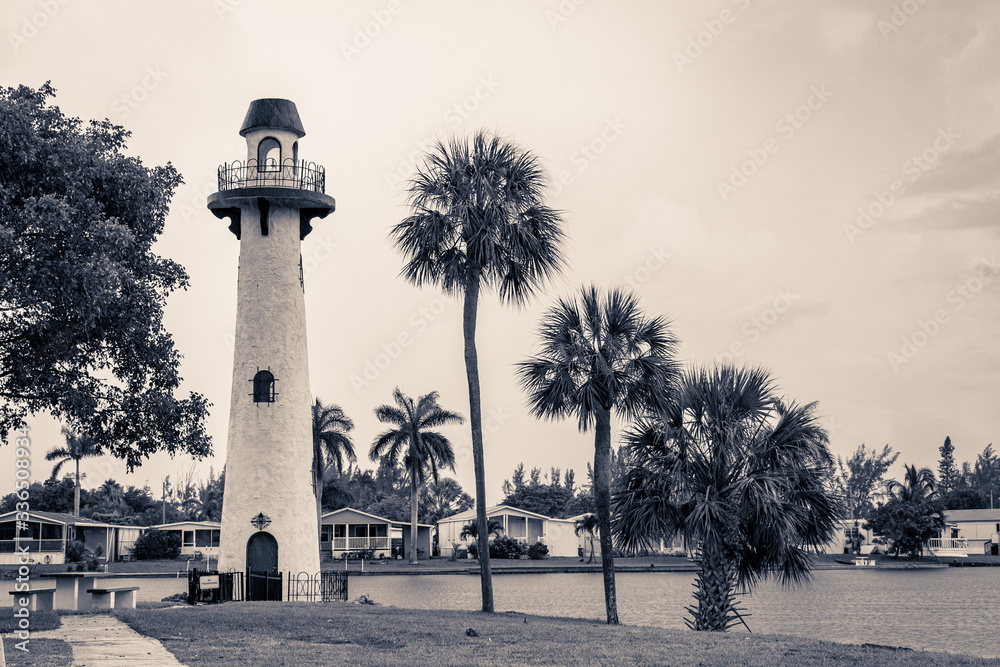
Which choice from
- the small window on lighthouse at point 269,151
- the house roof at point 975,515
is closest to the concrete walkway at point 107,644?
the small window on lighthouse at point 269,151

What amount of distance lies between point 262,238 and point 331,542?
5244 centimetres

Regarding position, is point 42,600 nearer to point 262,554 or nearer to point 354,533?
point 262,554

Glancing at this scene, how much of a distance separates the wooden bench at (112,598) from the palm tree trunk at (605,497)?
39.4 ft

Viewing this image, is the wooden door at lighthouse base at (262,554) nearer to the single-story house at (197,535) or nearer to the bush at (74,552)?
the bush at (74,552)

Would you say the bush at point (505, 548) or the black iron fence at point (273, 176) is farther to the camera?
the bush at point (505, 548)

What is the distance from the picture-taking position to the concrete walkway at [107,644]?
48.6 ft

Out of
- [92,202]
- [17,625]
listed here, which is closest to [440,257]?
[92,202]

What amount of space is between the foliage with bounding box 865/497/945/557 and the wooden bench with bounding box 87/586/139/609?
7556 centimetres

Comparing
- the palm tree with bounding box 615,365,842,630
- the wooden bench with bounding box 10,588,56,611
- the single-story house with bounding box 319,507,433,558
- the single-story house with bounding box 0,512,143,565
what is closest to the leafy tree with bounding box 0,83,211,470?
the wooden bench with bounding box 10,588,56,611

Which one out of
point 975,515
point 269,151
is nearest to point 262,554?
point 269,151

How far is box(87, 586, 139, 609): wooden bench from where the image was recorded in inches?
973

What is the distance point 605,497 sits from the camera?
2866 centimetres

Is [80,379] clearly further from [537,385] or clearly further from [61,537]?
[61,537]

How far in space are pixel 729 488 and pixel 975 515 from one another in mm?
91939
